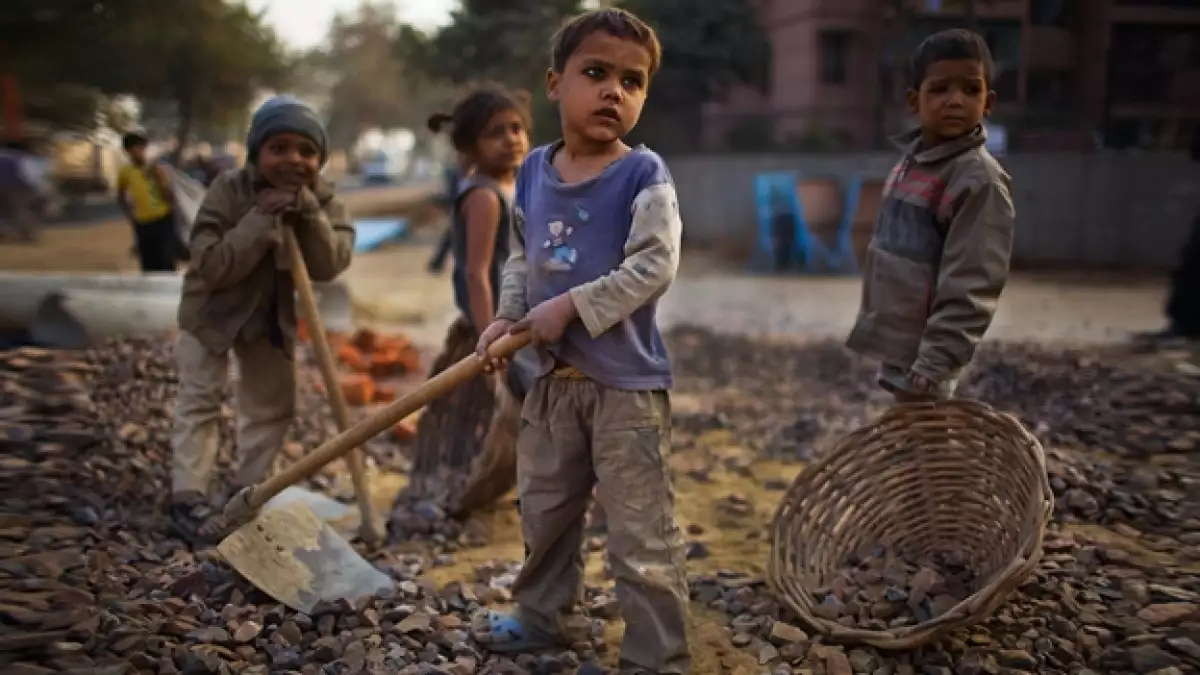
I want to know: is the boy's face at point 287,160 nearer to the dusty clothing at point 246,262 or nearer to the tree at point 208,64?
the dusty clothing at point 246,262

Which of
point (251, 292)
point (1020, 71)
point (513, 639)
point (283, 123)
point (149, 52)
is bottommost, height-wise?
point (513, 639)

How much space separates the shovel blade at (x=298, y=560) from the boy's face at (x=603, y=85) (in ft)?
5.24

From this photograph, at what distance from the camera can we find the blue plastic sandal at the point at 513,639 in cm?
281

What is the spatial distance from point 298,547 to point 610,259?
1486mm

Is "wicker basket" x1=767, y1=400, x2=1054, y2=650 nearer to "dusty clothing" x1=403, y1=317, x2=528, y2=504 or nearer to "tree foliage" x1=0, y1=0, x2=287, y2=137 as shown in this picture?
"dusty clothing" x1=403, y1=317, x2=528, y2=504

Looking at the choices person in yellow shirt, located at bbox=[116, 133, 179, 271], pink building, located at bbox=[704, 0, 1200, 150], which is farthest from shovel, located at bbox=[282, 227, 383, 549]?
pink building, located at bbox=[704, 0, 1200, 150]

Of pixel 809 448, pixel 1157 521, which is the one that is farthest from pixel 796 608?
pixel 809 448

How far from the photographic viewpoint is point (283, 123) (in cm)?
351

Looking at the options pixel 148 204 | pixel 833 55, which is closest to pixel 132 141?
pixel 148 204

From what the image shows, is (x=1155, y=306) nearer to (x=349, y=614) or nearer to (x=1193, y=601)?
(x=1193, y=601)

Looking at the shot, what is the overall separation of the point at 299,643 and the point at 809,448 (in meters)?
2.93

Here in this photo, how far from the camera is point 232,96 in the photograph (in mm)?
29453

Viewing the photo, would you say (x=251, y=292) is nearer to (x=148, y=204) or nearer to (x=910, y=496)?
(x=910, y=496)

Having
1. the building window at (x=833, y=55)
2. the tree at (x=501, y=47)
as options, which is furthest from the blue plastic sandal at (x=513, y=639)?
the building window at (x=833, y=55)
